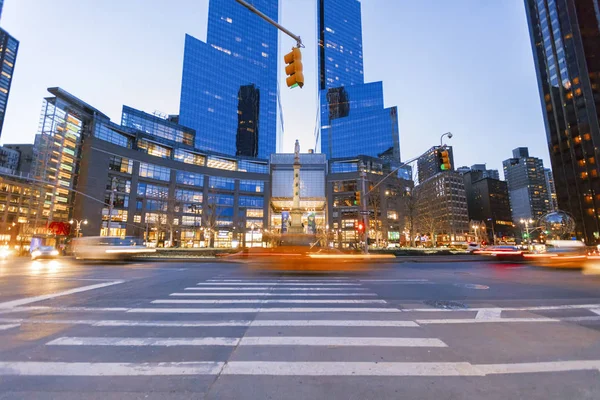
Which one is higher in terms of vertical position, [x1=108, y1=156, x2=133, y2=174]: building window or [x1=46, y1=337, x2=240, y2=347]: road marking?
[x1=108, y1=156, x2=133, y2=174]: building window

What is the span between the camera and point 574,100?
242ft

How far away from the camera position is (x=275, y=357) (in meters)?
4.04

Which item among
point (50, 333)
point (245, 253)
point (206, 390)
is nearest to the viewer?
point (206, 390)

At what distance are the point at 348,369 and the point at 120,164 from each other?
85.2 metres

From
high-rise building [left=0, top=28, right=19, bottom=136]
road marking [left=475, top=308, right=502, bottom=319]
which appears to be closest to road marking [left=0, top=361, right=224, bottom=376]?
road marking [left=475, top=308, right=502, bottom=319]

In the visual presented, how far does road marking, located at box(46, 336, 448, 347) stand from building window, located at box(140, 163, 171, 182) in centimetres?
8233

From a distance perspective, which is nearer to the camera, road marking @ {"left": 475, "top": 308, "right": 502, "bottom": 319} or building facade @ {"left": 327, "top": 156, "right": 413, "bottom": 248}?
road marking @ {"left": 475, "top": 308, "right": 502, "bottom": 319}

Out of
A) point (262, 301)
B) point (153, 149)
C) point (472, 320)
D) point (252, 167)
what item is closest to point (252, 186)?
point (252, 167)

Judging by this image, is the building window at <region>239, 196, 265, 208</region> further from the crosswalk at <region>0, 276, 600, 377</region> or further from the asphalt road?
the crosswalk at <region>0, 276, 600, 377</region>

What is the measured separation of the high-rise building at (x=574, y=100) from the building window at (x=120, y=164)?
391 ft

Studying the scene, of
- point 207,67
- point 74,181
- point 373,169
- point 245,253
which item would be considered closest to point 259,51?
point 207,67

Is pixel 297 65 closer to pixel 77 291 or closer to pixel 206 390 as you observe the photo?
pixel 206 390

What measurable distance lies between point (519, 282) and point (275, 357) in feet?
41.7

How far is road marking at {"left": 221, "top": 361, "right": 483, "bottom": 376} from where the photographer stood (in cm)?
352
